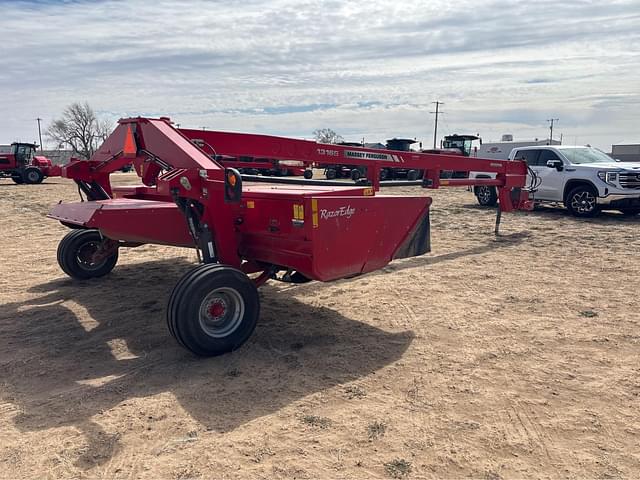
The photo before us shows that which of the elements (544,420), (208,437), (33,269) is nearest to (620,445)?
(544,420)

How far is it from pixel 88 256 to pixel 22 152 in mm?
25404

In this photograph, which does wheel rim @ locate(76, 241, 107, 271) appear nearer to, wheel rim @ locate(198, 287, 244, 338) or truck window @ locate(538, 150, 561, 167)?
wheel rim @ locate(198, 287, 244, 338)

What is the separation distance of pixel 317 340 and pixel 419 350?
2.74ft

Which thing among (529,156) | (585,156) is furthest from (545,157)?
(585,156)

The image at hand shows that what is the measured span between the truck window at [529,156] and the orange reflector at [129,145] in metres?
10.6

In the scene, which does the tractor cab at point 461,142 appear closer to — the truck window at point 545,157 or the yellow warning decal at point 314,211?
the truck window at point 545,157

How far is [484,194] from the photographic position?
14.0 metres

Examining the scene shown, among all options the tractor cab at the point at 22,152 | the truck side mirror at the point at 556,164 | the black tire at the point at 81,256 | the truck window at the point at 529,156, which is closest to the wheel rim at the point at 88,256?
the black tire at the point at 81,256

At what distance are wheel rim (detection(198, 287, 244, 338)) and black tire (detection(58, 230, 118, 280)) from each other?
286 centimetres

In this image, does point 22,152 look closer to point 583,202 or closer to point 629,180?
point 583,202

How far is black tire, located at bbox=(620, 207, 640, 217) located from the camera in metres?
10.9

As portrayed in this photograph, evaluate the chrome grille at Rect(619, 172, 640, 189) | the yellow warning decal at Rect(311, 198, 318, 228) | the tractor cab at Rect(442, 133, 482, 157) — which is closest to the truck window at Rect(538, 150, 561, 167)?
the chrome grille at Rect(619, 172, 640, 189)

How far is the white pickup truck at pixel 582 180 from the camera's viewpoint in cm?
1075

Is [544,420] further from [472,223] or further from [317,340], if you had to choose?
[472,223]
